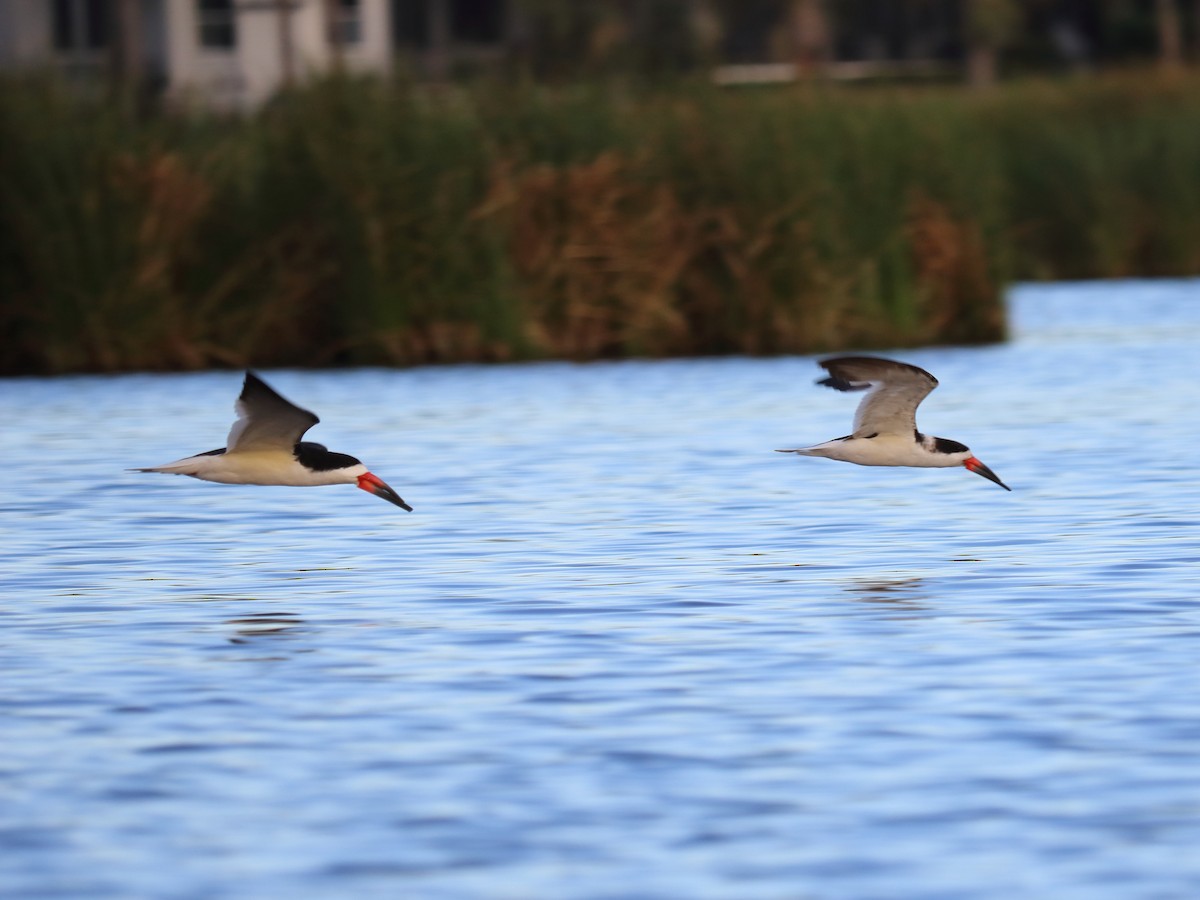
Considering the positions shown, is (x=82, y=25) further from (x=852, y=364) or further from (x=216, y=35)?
(x=852, y=364)

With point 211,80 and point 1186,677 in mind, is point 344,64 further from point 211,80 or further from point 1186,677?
point 211,80

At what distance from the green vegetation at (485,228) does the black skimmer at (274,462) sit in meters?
10.8

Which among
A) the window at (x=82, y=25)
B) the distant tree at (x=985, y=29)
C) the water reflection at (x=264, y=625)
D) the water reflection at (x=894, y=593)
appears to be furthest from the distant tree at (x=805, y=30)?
the water reflection at (x=264, y=625)

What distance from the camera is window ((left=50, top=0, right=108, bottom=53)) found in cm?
5584

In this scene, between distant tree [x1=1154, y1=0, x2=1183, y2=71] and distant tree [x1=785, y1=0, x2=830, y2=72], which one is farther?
distant tree [x1=1154, y1=0, x2=1183, y2=71]

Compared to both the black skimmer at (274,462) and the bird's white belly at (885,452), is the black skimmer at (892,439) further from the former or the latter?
the black skimmer at (274,462)

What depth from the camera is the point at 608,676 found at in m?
9.15

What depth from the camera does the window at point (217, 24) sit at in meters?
53.8

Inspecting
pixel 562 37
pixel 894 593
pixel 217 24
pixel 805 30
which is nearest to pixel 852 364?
pixel 894 593

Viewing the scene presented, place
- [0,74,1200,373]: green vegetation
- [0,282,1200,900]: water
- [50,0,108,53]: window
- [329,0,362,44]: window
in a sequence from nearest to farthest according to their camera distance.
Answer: [0,282,1200,900]: water → [0,74,1200,373]: green vegetation → [329,0,362,44]: window → [50,0,108,53]: window

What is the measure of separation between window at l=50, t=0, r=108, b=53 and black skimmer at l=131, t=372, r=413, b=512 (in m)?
44.5

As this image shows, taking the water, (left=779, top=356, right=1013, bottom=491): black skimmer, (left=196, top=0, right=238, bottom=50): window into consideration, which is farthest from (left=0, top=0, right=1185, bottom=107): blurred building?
(left=779, top=356, right=1013, bottom=491): black skimmer

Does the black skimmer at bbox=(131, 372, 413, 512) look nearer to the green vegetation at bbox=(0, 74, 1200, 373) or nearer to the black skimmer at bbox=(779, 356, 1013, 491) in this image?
the black skimmer at bbox=(779, 356, 1013, 491)

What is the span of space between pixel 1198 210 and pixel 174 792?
2827cm
